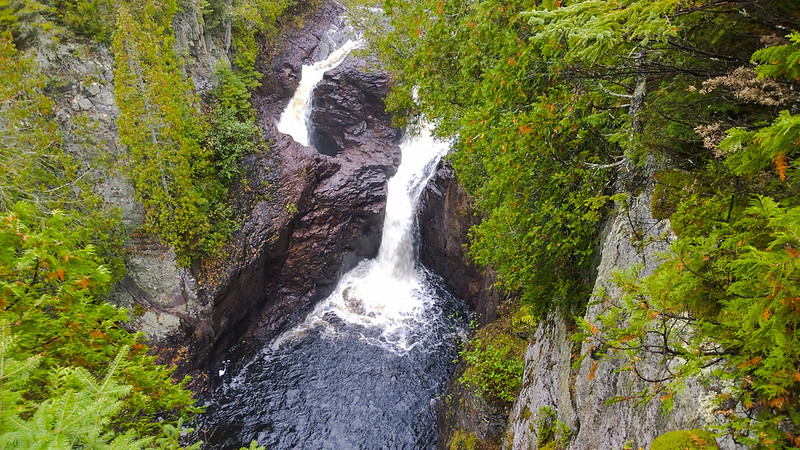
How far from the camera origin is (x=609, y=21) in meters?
2.42

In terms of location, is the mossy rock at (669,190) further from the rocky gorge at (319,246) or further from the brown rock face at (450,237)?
the brown rock face at (450,237)

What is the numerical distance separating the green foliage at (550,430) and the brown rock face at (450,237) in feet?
27.0

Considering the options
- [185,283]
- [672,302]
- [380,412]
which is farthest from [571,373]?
[185,283]

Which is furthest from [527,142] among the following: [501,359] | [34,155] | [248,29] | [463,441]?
[248,29]

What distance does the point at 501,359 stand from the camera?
29.8 ft

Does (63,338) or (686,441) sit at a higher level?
(686,441)

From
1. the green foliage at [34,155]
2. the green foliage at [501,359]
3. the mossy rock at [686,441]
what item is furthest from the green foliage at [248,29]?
the mossy rock at [686,441]

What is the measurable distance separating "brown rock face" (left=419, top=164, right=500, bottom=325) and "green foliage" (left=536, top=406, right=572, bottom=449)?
27.0 ft

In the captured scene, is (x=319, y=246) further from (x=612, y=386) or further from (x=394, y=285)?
(x=612, y=386)

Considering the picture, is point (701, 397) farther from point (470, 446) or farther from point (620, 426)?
point (470, 446)

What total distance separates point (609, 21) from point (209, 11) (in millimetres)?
17454

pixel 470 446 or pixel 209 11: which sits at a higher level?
pixel 209 11

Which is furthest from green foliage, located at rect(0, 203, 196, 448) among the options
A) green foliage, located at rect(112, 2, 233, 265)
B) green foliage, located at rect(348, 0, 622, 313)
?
green foliage, located at rect(112, 2, 233, 265)

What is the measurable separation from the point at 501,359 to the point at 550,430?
404 cm
